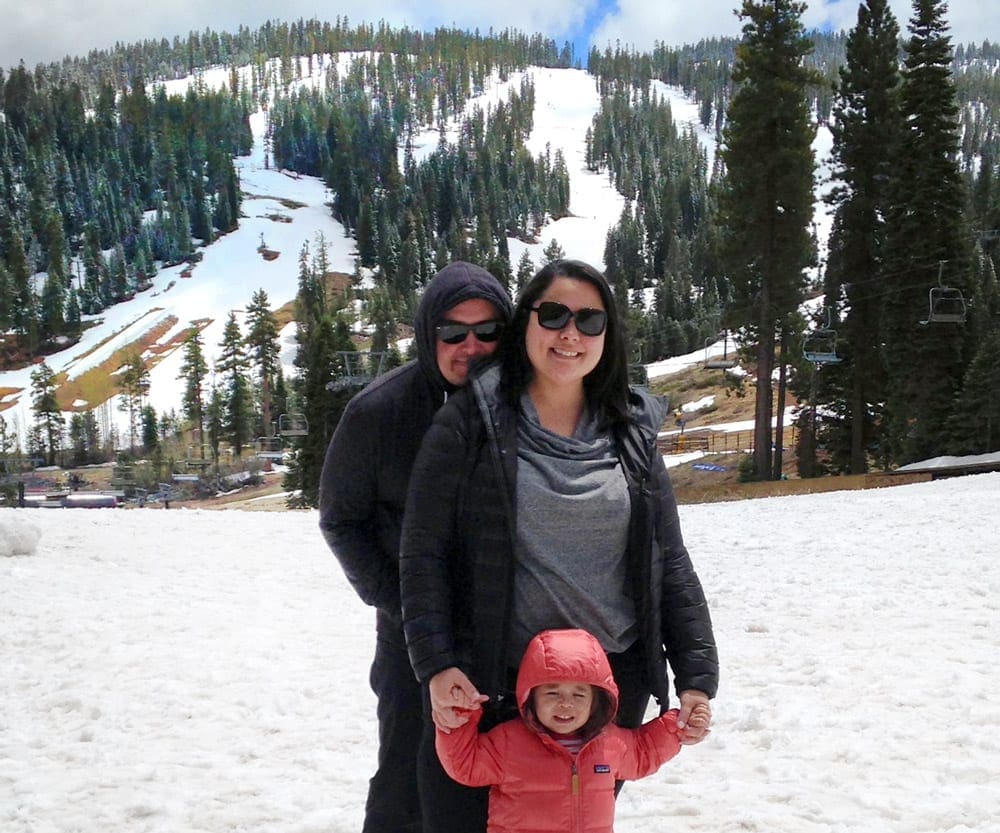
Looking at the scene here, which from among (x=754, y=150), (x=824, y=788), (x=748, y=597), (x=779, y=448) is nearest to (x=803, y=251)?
(x=754, y=150)

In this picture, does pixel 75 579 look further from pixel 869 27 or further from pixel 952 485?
pixel 869 27

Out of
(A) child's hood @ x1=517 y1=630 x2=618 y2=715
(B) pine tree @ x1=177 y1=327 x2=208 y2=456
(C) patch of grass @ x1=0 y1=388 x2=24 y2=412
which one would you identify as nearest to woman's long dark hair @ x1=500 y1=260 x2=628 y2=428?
(A) child's hood @ x1=517 y1=630 x2=618 y2=715

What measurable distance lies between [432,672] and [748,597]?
7.53 meters

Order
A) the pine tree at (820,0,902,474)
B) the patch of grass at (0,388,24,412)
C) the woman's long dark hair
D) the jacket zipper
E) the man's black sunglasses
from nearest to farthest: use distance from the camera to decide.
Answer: the jacket zipper
the woman's long dark hair
the man's black sunglasses
the pine tree at (820,0,902,474)
the patch of grass at (0,388,24,412)

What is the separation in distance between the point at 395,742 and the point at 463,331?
113cm

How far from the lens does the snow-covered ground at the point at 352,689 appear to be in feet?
14.4

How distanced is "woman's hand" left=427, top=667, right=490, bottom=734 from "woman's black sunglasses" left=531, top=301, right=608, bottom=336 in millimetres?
802

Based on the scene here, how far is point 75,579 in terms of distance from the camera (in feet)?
35.2

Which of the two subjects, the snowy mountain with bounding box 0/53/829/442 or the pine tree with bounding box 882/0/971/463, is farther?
the snowy mountain with bounding box 0/53/829/442

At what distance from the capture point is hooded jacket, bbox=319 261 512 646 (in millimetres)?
2270

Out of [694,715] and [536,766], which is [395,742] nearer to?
[536,766]

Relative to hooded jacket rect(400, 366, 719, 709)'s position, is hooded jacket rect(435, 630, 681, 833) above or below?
below

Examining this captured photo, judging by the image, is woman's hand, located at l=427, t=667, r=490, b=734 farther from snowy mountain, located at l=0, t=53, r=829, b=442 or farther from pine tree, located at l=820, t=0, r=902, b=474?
snowy mountain, located at l=0, t=53, r=829, b=442

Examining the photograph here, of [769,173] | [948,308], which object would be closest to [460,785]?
[948,308]
